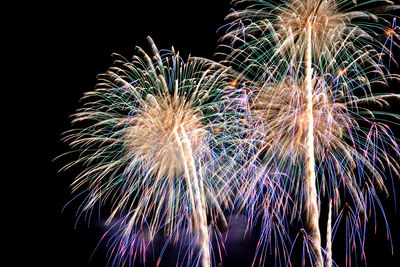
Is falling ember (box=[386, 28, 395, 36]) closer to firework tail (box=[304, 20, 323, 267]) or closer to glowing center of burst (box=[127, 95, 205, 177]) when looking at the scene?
firework tail (box=[304, 20, 323, 267])

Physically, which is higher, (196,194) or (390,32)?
(390,32)

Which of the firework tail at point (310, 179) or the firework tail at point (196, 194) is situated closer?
the firework tail at point (310, 179)

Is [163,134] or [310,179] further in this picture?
[163,134]

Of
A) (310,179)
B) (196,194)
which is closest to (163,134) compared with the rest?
(196,194)

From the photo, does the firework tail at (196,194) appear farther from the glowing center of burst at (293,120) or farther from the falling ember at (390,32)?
the falling ember at (390,32)

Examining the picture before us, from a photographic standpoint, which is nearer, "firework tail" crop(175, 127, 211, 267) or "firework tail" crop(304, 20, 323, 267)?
"firework tail" crop(304, 20, 323, 267)

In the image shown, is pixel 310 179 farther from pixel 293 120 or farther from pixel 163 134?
pixel 163 134

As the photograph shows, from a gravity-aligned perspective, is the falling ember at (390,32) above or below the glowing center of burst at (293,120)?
above

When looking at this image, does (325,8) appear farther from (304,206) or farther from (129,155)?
(129,155)

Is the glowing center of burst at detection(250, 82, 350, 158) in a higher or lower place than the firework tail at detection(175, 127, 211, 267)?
higher

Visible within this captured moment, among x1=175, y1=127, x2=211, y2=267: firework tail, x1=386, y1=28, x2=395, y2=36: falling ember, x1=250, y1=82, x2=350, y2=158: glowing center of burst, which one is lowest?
x1=175, y1=127, x2=211, y2=267: firework tail

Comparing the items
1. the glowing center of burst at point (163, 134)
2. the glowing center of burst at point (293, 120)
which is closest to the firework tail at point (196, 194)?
the glowing center of burst at point (163, 134)

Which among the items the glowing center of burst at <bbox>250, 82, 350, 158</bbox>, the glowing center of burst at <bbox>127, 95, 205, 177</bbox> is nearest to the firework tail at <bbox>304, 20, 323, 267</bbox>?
the glowing center of burst at <bbox>250, 82, 350, 158</bbox>
